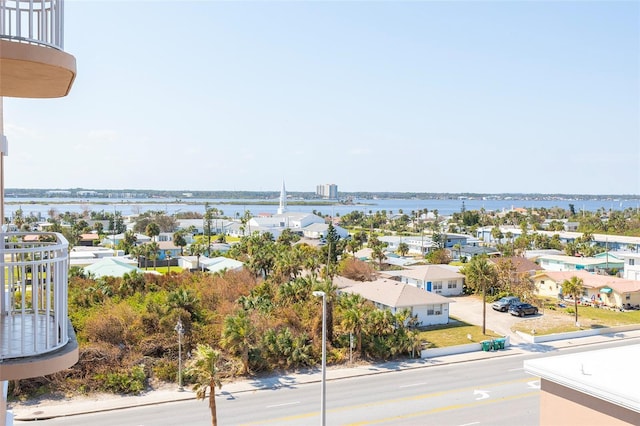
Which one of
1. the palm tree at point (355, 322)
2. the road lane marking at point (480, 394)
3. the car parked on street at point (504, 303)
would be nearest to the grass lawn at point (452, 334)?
the palm tree at point (355, 322)

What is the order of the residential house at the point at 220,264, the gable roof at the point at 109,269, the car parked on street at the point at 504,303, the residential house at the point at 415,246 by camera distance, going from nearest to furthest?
the car parked on street at the point at 504,303
the gable roof at the point at 109,269
the residential house at the point at 220,264
the residential house at the point at 415,246

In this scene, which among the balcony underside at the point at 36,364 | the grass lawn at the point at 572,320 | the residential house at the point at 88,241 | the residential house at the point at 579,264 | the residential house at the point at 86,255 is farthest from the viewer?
the residential house at the point at 88,241

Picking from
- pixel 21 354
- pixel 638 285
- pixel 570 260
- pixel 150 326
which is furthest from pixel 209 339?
pixel 570 260

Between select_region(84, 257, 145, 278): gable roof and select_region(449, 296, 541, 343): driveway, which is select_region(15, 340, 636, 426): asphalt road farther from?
select_region(84, 257, 145, 278): gable roof

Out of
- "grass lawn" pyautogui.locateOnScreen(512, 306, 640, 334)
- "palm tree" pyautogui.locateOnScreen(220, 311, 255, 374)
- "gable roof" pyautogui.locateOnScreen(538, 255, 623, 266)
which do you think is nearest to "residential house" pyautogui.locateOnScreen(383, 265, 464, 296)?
"grass lawn" pyautogui.locateOnScreen(512, 306, 640, 334)

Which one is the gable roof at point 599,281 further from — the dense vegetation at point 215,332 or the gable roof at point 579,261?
the dense vegetation at point 215,332

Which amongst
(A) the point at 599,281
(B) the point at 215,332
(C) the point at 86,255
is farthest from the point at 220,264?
(A) the point at 599,281

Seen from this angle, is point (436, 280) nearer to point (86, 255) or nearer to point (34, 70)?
point (86, 255)
